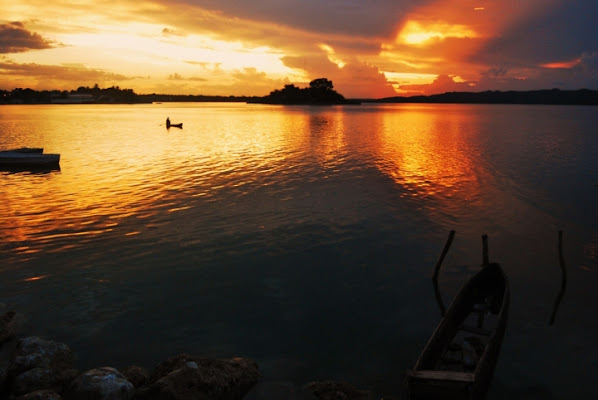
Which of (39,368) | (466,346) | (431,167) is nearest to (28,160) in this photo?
(39,368)

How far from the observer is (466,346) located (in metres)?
11.2

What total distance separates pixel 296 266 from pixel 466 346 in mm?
8861

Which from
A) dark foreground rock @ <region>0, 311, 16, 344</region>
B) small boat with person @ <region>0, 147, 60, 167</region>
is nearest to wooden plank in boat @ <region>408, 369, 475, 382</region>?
dark foreground rock @ <region>0, 311, 16, 344</region>

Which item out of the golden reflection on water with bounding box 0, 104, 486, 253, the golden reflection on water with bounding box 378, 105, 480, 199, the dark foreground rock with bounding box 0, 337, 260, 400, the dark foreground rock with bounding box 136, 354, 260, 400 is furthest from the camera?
the golden reflection on water with bounding box 378, 105, 480, 199

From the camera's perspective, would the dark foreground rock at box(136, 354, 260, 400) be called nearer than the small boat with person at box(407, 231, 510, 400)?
No

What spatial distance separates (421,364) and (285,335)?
5118 mm

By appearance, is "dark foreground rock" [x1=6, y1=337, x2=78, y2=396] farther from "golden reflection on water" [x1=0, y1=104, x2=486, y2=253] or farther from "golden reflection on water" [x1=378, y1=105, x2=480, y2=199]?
"golden reflection on water" [x1=378, y1=105, x2=480, y2=199]

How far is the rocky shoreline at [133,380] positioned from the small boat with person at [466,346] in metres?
2.04

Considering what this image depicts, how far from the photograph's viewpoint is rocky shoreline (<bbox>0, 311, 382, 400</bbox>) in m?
8.95

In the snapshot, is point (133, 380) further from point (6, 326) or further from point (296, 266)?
point (296, 266)

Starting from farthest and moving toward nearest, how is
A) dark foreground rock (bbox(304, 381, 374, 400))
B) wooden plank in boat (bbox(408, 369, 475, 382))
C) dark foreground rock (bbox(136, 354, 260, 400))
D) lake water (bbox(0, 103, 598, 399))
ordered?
lake water (bbox(0, 103, 598, 399)) < dark foreground rock (bbox(304, 381, 374, 400)) < dark foreground rock (bbox(136, 354, 260, 400)) < wooden plank in boat (bbox(408, 369, 475, 382))

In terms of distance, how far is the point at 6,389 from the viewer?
9625mm

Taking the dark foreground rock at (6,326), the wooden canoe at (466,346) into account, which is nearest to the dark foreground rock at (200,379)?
the wooden canoe at (466,346)

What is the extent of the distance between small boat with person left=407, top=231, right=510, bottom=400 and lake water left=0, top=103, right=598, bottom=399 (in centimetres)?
101
